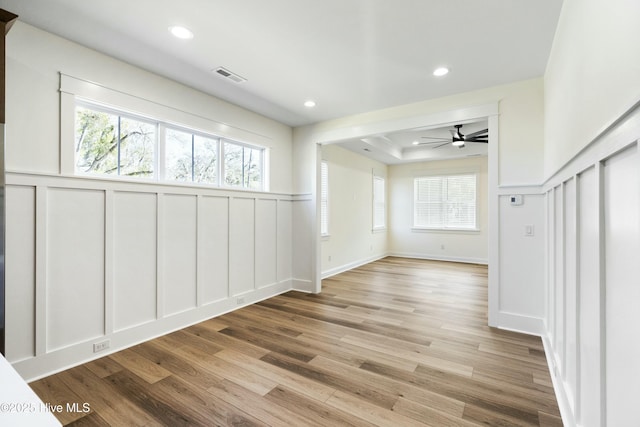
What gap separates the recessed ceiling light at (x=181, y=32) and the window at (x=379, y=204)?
5.70 m

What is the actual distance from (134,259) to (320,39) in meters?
2.62

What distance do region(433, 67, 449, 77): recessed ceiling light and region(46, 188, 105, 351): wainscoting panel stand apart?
3354 mm

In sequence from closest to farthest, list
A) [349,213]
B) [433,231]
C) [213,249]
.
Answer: [213,249] < [349,213] < [433,231]

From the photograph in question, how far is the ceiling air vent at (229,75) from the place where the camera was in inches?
113

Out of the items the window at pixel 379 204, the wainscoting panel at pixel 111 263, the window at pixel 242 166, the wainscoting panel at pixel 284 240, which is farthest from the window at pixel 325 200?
the window at pixel 379 204

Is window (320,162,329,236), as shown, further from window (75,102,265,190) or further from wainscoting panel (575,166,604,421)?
wainscoting panel (575,166,604,421)

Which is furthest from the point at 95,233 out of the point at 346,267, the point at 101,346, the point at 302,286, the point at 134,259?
the point at 346,267

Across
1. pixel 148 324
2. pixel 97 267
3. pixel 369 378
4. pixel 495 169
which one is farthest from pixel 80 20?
pixel 495 169

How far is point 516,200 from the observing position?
10.1 ft

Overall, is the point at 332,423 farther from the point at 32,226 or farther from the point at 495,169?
the point at 495,169

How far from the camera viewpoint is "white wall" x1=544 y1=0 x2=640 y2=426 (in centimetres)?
88

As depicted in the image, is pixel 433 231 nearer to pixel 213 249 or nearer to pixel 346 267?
pixel 346 267

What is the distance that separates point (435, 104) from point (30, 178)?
400cm

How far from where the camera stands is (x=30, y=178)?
2.14 m
